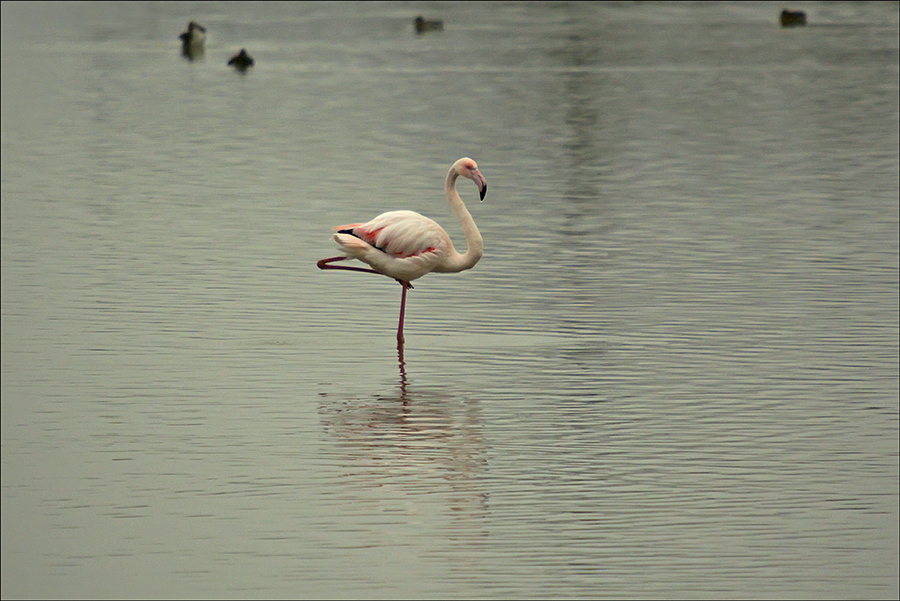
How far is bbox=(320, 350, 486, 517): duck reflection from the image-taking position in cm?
913

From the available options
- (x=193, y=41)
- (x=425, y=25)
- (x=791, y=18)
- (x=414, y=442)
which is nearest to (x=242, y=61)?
(x=193, y=41)

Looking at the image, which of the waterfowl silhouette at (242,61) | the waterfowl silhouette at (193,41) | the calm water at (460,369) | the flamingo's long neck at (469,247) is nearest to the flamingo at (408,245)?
the flamingo's long neck at (469,247)

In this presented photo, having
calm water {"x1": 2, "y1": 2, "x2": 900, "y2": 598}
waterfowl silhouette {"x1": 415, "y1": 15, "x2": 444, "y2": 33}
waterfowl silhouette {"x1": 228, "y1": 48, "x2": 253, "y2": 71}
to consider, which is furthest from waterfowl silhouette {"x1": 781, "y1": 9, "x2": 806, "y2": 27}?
calm water {"x1": 2, "y1": 2, "x2": 900, "y2": 598}

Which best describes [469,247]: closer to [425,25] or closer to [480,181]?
[480,181]

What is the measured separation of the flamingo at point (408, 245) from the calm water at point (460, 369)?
1.87 feet

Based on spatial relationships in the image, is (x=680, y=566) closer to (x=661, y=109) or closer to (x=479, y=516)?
(x=479, y=516)

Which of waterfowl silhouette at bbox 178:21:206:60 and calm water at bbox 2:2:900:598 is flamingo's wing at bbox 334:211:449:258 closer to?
calm water at bbox 2:2:900:598

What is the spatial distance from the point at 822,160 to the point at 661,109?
29.9 feet

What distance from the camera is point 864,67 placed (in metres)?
44.3

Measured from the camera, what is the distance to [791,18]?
2453 inches

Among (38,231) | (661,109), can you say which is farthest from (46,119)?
(38,231)

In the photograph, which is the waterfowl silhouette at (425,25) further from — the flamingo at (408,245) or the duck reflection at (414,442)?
the duck reflection at (414,442)

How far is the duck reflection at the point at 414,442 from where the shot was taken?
913cm

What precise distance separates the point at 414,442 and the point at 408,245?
10.7 ft
